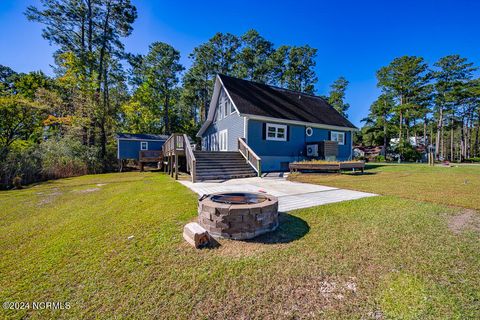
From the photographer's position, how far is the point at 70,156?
48.9 feet

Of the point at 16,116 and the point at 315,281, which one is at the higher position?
the point at 16,116

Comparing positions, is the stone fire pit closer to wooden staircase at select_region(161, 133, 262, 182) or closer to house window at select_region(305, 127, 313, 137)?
wooden staircase at select_region(161, 133, 262, 182)

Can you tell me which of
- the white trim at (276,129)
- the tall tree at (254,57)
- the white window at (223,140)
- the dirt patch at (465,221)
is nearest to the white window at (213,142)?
the white window at (223,140)

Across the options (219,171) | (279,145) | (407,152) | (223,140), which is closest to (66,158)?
(223,140)

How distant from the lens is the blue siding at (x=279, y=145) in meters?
11.9

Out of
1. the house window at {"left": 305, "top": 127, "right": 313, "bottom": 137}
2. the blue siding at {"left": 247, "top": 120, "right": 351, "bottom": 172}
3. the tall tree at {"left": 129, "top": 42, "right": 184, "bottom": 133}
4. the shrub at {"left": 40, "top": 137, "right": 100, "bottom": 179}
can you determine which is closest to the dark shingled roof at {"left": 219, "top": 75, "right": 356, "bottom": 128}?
the house window at {"left": 305, "top": 127, "right": 313, "bottom": 137}

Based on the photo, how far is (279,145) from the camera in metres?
12.7

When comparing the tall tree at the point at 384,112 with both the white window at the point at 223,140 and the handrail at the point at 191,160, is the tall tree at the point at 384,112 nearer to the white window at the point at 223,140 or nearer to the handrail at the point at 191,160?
the white window at the point at 223,140

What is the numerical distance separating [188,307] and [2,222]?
214 inches

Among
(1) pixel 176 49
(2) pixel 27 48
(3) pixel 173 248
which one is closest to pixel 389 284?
(3) pixel 173 248

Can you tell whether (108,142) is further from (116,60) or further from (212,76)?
(212,76)

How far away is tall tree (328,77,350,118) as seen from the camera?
3027cm

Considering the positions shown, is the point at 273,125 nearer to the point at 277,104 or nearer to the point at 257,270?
the point at 277,104

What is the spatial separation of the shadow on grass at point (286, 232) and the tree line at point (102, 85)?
13575mm
